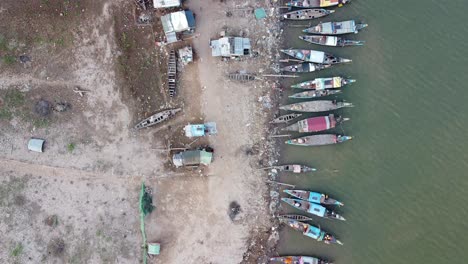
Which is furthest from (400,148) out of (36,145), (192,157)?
(36,145)

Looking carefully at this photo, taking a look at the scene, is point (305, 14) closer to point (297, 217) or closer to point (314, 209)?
point (314, 209)

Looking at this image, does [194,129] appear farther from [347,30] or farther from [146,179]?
[347,30]

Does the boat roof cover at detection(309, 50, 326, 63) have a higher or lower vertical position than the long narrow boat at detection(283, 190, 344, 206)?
higher

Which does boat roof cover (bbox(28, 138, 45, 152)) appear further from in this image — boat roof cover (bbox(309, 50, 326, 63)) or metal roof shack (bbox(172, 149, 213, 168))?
boat roof cover (bbox(309, 50, 326, 63))

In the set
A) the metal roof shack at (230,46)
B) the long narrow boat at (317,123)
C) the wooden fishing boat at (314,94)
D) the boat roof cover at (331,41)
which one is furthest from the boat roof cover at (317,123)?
the metal roof shack at (230,46)

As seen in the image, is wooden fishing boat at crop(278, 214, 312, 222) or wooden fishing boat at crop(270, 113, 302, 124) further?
wooden fishing boat at crop(270, 113, 302, 124)

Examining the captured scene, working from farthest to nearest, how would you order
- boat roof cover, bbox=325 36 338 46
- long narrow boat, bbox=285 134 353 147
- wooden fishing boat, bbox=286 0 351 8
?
wooden fishing boat, bbox=286 0 351 8, boat roof cover, bbox=325 36 338 46, long narrow boat, bbox=285 134 353 147

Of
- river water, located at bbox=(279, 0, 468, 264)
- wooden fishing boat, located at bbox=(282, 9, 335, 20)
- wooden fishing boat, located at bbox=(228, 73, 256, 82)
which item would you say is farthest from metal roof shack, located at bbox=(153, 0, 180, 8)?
river water, located at bbox=(279, 0, 468, 264)
